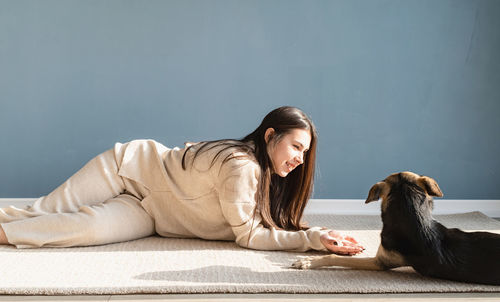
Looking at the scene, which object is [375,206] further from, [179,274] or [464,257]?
[179,274]

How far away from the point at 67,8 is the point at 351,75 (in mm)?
1577

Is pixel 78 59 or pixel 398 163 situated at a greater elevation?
pixel 78 59

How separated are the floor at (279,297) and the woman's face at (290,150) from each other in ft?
2.15

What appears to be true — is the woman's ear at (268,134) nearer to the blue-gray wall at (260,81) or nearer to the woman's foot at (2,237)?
the blue-gray wall at (260,81)

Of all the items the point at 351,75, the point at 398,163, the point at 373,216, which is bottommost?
the point at 373,216

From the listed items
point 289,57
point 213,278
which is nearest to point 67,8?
point 289,57

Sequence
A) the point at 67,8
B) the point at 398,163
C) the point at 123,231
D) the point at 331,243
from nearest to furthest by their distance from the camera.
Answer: the point at 331,243, the point at 123,231, the point at 67,8, the point at 398,163

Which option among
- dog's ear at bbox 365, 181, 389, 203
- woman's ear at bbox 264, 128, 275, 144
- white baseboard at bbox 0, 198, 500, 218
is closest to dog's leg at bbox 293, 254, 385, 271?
dog's ear at bbox 365, 181, 389, 203

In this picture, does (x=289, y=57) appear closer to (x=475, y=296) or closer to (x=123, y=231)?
(x=123, y=231)

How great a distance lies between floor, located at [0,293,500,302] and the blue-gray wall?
159 cm

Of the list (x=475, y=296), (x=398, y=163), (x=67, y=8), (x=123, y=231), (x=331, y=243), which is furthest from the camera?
(x=398, y=163)

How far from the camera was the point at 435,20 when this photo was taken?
10.9 feet

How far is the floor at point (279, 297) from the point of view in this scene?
168 cm

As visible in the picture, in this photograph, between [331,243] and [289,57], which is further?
[289,57]
